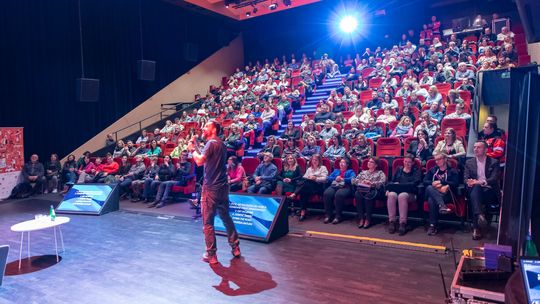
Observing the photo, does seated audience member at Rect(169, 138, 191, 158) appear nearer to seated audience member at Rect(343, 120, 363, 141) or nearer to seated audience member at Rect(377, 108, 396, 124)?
seated audience member at Rect(343, 120, 363, 141)

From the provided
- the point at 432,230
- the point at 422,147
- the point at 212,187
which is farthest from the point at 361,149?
the point at 212,187

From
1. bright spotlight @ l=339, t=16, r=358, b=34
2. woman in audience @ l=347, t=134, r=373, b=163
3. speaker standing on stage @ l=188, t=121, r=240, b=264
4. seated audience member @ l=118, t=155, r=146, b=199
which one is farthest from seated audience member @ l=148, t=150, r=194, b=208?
bright spotlight @ l=339, t=16, r=358, b=34

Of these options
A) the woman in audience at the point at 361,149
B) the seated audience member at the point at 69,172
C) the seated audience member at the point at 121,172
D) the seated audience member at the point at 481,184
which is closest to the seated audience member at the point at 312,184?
the woman in audience at the point at 361,149

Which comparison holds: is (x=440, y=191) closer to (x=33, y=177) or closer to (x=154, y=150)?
(x=154, y=150)

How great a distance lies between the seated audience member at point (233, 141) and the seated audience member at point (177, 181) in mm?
1350

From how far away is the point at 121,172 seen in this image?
8.97 m

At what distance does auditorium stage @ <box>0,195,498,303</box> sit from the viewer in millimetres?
3100

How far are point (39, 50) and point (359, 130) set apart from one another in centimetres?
883

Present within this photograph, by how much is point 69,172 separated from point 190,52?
6.29m

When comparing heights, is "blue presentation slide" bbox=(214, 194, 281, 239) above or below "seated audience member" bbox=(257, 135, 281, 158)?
below

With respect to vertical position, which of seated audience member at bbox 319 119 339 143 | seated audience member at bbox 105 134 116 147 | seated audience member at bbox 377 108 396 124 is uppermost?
seated audience member at bbox 377 108 396 124

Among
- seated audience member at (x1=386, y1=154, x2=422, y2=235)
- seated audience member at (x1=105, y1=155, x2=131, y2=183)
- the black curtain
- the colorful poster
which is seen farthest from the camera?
the black curtain

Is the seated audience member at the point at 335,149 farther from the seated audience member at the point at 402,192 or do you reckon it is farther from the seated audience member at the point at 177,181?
the seated audience member at the point at 177,181

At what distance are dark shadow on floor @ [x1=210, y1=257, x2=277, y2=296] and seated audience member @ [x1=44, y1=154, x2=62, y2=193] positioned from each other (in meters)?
7.92
